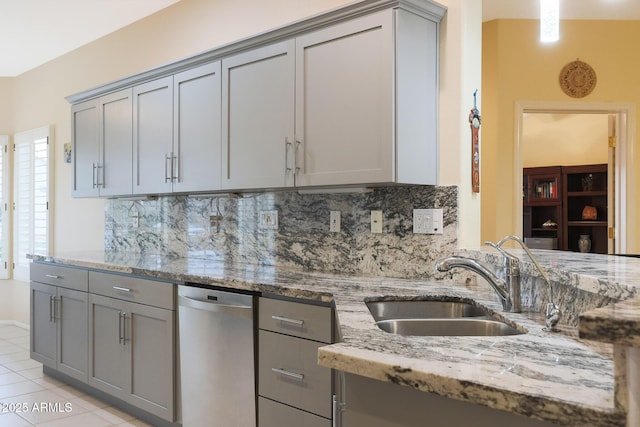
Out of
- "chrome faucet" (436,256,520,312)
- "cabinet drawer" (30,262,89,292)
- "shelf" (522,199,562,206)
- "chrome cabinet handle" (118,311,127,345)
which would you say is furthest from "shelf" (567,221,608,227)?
"cabinet drawer" (30,262,89,292)

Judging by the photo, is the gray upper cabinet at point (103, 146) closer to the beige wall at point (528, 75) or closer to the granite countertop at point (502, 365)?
the granite countertop at point (502, 365)

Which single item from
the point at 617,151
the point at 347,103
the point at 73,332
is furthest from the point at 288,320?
the point at 617,151

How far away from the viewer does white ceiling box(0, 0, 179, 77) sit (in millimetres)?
3984

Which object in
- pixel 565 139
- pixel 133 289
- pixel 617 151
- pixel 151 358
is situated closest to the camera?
pixel 151 358

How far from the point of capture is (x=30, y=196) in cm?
554

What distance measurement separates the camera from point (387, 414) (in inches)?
43.1

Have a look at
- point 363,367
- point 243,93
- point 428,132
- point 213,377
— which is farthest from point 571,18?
point 363,367

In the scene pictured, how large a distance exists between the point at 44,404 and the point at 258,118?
228cm

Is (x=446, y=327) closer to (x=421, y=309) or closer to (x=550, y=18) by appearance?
(x=421, y=309)

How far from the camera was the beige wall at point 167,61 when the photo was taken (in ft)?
8.00

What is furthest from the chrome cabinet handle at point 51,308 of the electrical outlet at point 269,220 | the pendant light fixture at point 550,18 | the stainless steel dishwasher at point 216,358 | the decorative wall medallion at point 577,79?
the decorative wall medallion at point 577,79

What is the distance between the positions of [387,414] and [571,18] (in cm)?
403

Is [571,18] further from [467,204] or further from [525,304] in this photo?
[525,304]

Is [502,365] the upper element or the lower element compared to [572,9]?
lower
